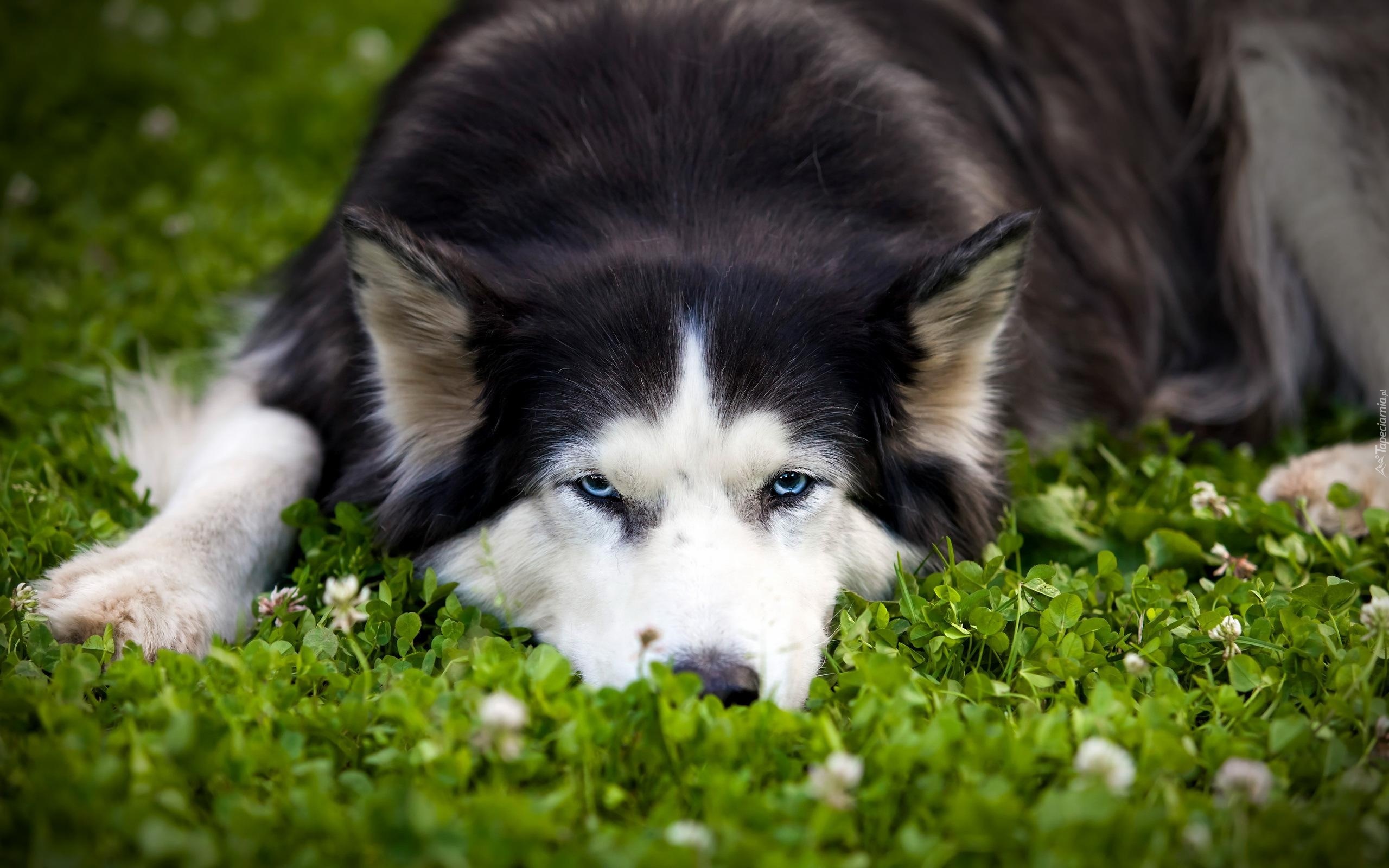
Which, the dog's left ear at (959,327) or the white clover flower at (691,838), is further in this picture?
the dog's left ear at (959,327)

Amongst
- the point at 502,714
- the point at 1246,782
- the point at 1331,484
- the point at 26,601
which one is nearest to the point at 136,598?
the point at 26,601

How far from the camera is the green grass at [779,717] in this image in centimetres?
176

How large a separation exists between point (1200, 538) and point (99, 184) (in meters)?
4.60

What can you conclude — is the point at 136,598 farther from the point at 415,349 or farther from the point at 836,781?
the point at 836,781

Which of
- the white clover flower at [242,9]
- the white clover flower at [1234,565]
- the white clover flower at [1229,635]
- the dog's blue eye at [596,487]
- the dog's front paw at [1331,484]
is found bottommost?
the dog's front paw at [1331,484]

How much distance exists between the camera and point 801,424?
2545mm

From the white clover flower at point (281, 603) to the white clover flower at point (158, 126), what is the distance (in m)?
3.77

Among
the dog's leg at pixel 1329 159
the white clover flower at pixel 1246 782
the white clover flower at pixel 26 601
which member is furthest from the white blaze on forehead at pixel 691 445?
the dog's leg at pixel 1329 159

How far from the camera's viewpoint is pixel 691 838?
1711mm

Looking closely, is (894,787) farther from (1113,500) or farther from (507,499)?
(1113,500)

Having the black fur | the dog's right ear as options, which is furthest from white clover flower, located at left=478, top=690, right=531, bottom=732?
the dog's right ear

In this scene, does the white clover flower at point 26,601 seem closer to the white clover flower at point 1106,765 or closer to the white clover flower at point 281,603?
the white clover flower at point 281,603

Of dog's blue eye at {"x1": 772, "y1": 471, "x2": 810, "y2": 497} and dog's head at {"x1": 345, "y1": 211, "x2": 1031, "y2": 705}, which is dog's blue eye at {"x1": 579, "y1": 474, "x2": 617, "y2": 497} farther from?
dog's blue eye at {"x1": 772, "y1": 471, "x2": 810, "y2": 497}

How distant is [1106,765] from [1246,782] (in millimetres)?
224
